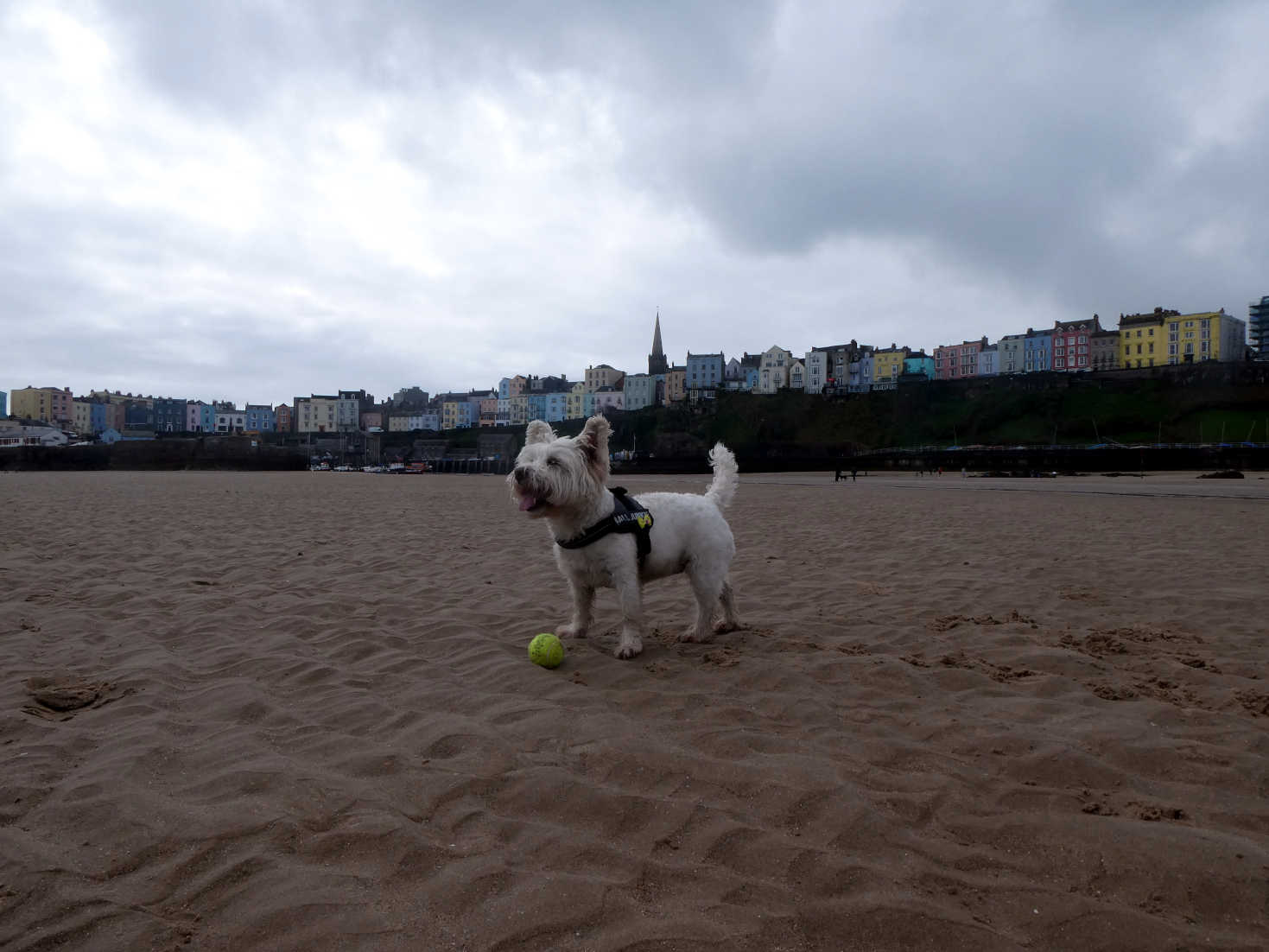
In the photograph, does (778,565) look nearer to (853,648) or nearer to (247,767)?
(853,648)

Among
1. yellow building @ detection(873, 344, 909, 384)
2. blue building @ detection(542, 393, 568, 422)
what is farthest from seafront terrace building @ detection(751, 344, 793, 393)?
blue building @ detection(542, 393, 568, 422)

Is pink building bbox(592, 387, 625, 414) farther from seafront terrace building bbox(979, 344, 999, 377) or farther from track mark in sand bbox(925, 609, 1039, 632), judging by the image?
track mark in sand bbox(925, 609, 1039, 632)

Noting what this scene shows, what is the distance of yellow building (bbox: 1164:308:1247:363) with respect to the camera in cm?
10444

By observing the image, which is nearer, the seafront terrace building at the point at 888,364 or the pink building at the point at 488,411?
the seafront terrace building at the point at 888,364

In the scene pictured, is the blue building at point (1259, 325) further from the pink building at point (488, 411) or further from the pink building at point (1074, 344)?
the pink building at point (488, 411)

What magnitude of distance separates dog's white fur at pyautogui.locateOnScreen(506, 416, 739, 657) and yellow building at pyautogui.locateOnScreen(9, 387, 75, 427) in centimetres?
19034

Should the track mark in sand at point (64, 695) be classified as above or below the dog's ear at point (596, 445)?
below

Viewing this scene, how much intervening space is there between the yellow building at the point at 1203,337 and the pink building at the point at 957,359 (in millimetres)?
28173

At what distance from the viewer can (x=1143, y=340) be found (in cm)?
10994

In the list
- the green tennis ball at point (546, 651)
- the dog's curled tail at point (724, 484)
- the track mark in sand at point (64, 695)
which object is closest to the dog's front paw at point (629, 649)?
the green tennis ball at point (546, 651)

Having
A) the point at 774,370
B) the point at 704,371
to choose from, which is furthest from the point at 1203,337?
the point at 704,371

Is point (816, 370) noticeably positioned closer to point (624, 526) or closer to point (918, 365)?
point (918, 365)

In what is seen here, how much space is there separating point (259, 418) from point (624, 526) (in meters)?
183

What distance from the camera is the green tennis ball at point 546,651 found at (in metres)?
5.07
